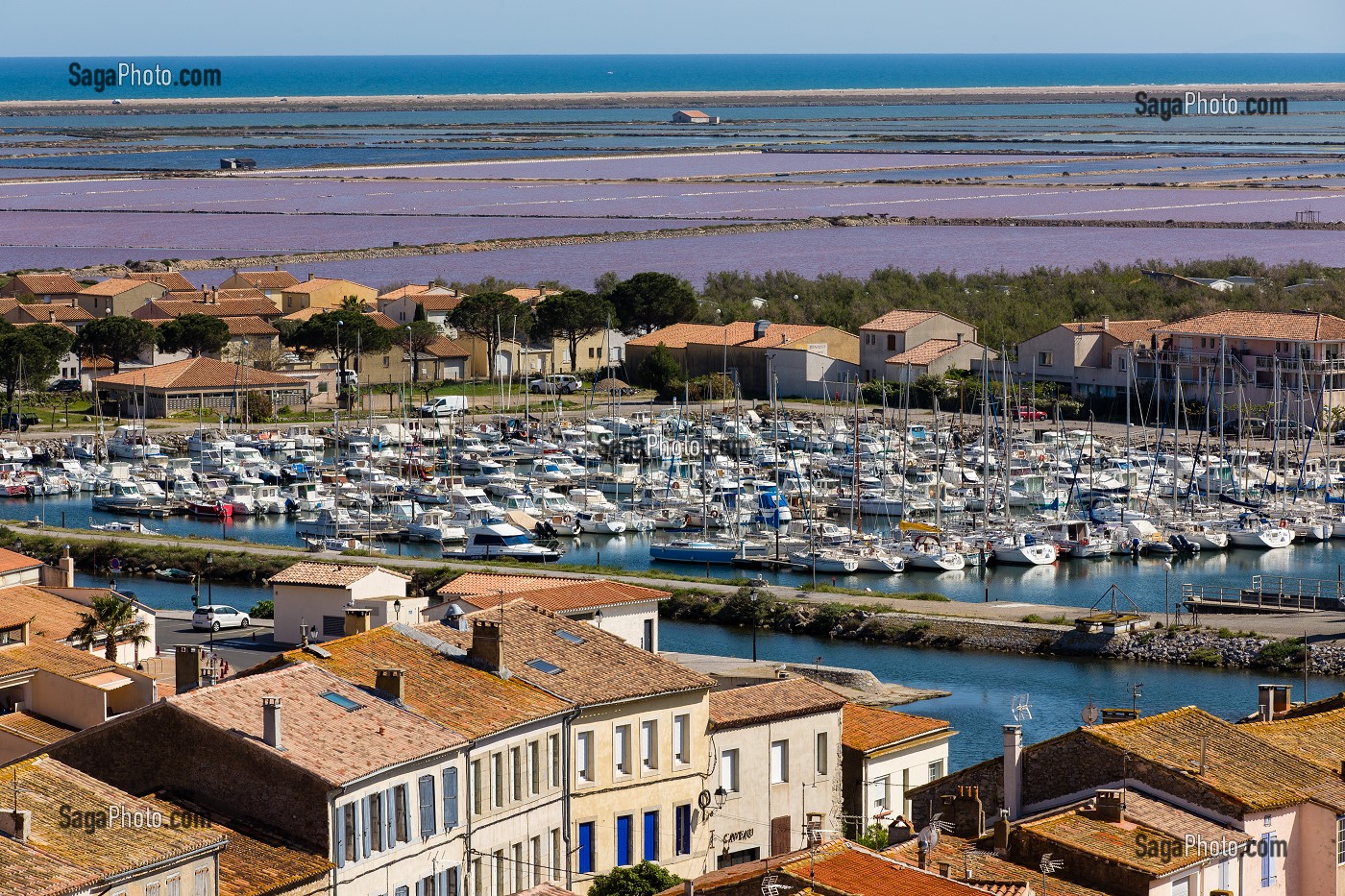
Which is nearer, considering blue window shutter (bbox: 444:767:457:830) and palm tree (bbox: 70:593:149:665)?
blue window shutter (bbox: 444:767:457:830)

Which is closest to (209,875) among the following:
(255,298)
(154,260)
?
(255,298)

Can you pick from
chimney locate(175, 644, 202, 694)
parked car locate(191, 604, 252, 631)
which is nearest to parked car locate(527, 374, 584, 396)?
parked car locate(191, 604, 252, 631)

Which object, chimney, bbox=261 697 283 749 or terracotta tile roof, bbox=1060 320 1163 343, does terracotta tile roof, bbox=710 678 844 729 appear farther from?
terracotta tile roof, bbox=1060 320 1163 343

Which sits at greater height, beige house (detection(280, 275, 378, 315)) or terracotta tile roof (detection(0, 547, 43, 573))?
beige house (detection(280, 275, 378, 315))

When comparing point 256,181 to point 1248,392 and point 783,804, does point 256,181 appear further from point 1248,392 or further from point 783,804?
point 783,804

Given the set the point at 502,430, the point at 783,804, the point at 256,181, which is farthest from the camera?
the point at 256,181

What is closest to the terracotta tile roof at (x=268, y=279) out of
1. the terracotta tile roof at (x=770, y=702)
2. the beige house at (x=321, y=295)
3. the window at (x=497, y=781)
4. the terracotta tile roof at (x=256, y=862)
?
the beige house at (x=321, y=295)

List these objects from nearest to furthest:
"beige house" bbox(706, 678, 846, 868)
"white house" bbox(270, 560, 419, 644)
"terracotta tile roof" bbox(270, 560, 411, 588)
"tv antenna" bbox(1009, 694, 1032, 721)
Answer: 1. "beige house" bbox(706, 678, 846, 868)
2. "white house" bbox(270, 560, 419, 644)
3. "terracotta tile roof" bbox(270, 560, 411, 588)
4. "tv antenna" bbox(1009, 694, 1032, 721)
